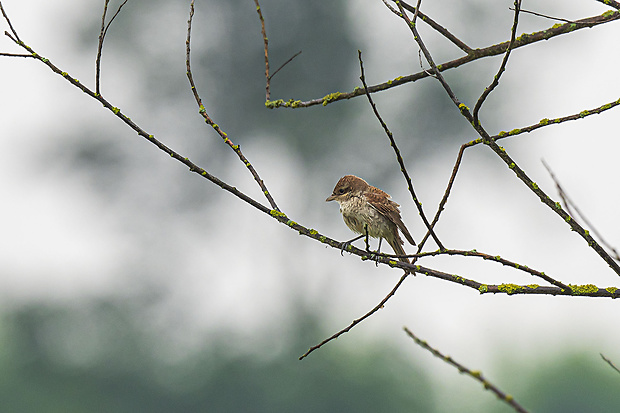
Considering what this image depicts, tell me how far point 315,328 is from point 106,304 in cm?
502

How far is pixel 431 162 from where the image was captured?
64.2ft

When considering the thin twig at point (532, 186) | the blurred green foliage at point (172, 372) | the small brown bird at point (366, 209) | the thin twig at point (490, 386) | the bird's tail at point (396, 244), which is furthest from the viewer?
the blurred green foliage at point (172, 372)

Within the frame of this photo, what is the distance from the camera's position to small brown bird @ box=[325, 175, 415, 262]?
3559 millimetres

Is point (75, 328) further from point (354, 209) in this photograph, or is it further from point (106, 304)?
point (354, 209)

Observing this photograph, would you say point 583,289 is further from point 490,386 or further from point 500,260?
point 490,386

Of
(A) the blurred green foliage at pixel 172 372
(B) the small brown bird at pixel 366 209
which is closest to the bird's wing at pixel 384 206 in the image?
(B) the small brown bird at pixel 366 209

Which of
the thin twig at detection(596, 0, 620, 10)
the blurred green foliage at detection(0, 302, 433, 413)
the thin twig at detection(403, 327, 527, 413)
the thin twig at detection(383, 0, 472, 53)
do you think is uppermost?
the blurred green foliage at detection(0, 302, 433, 413)

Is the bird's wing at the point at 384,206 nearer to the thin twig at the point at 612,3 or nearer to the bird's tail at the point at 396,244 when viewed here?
the bird's tail at the point at 396,244

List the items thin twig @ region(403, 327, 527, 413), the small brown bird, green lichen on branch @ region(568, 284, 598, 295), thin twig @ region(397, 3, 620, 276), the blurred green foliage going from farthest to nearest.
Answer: the blurred green foliage
the small brown bird
green lichen on branch @ region(568, 284, 598, 295)
thin twig @ region(397, 3, 620, 276)
thin twig @ region(403, 327, 527, 413)

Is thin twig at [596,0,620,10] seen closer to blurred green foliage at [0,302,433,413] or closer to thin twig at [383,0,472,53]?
thin twig at [383,0,472,53]

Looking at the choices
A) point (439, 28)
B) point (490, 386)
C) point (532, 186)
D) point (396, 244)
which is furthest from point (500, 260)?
point (396, 244)

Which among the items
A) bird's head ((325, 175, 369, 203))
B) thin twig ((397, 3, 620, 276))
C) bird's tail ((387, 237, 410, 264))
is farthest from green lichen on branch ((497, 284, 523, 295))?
bird's tail ((387, 237, 410, 264))

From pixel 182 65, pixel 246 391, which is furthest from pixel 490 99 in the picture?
pixel 246 391

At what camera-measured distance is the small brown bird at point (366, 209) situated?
356 centimetres
